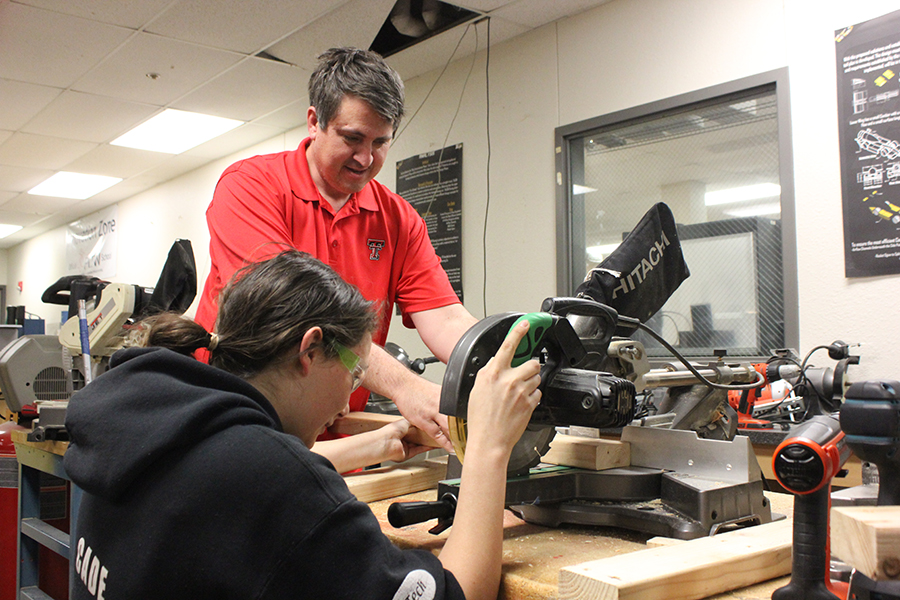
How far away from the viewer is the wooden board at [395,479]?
1.23 m

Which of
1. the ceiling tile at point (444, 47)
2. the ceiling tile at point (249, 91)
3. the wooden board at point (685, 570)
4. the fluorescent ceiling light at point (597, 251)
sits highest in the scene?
the ceiling tile at point (444, 47)

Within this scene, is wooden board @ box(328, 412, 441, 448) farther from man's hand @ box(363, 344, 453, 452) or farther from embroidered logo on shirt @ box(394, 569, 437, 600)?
embroidered logo on shirt @ box(394, 569, 437, 600)

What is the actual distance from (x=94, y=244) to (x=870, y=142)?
7.38 m

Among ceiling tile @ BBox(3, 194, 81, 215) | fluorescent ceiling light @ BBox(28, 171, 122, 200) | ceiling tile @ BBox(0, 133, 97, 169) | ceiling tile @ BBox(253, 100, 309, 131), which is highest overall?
ceiling tile @ BBox(253, 100, 309, 131)

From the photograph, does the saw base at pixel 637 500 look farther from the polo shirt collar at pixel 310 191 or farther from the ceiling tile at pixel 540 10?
the ceiling tile at pixel 540 10

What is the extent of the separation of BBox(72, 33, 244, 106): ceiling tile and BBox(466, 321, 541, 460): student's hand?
3.41m

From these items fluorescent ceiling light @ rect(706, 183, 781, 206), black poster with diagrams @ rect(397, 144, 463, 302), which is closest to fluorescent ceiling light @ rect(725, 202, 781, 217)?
fluorescent ceiling light @ rect(706, 183, 781, 206)

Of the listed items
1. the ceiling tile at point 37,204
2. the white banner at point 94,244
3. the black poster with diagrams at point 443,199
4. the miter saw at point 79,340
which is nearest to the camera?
the miter saw at point 79,340

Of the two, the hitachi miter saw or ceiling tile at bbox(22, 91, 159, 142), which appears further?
ceiling tile at bbox(22, 91, 159, 142)

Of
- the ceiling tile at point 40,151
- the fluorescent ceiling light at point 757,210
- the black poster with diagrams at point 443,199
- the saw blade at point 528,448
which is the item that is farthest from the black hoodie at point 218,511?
the ceiling tile at point 40,151

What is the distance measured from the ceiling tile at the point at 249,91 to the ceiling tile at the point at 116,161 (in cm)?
118

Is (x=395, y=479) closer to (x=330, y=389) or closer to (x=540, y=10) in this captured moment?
(x=330, y=389)

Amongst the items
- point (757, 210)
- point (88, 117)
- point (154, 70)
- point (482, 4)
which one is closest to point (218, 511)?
point (757, 210)

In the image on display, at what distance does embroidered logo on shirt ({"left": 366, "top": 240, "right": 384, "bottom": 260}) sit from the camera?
1.75 meters
